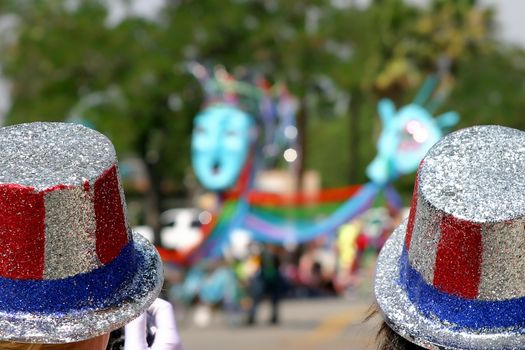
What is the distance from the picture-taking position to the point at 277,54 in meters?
32.6

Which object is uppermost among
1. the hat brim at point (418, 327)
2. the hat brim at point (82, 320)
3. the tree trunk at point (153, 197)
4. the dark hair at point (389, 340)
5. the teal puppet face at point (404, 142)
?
the hat brim at point (418, 327)

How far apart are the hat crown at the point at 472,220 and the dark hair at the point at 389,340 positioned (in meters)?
0.15

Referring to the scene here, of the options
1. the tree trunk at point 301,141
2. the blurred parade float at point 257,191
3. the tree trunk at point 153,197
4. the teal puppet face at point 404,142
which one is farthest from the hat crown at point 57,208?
the tree trunk at point 301,141

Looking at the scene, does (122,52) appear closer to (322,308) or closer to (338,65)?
(338,65)

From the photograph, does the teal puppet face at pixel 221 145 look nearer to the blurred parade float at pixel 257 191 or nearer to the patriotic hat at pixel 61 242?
the blurred parade float at pixel 257 191

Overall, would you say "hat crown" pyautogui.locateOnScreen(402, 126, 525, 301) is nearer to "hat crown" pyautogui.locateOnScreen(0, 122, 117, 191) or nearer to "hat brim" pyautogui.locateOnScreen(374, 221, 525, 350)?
"hat brim" pyautogui.locateOnScreen(374, 221, 525, 350)

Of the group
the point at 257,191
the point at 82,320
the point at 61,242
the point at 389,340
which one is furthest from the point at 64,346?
the point at 257,191

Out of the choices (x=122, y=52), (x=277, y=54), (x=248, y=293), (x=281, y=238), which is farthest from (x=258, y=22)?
(x=248, y=293)

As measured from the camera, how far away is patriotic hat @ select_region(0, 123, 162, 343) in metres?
1.99

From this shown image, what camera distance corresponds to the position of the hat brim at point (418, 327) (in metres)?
1.99

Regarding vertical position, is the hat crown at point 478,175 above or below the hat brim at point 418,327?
above

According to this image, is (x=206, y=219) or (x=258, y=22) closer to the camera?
(x=206, y=219)

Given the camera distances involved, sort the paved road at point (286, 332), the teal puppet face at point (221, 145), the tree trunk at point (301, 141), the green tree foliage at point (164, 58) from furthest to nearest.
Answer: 1. the tree trunk at point (301, 141)
2. the green tree foliage at point (164, 58)
3. the teal puppet face at point (221, 145)
4. the paved road at point (286, 332)

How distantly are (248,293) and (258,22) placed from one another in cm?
1306
